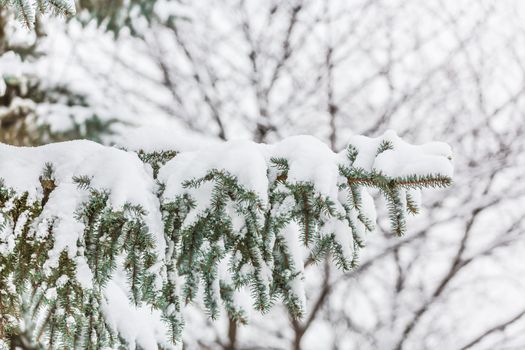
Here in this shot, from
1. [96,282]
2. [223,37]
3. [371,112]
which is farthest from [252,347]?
[96,282]

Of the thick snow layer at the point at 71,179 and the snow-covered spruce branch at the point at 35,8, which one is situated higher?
the snow-covered spruce branch at the point at 35,8

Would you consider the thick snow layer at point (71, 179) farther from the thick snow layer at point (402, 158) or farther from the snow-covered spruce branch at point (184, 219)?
the thick snow layer at point (402, 158)

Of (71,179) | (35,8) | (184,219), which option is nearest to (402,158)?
(184,219)

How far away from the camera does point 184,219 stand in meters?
1.67

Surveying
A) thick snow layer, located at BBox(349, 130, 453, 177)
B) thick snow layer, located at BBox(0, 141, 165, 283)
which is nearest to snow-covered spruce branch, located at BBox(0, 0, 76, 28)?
thick snow layer, located at BBox(0, 141, 165, 283)

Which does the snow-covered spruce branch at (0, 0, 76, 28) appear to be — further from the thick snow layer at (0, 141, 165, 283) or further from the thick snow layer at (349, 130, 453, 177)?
the thick snow layer at (349, 130, 453, 177)

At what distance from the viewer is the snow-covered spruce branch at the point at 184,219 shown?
157 cm

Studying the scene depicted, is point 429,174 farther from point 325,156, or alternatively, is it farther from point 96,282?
point 96,282

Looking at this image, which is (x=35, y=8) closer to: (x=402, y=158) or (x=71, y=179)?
(x=71, y=179)

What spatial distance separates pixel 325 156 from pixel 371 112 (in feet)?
24.4

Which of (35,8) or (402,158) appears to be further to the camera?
Answer: (35,8)

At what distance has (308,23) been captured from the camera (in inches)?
360

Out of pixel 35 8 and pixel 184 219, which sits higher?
pixel 35 8

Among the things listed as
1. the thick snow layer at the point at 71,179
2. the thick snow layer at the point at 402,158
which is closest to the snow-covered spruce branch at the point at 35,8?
the thick snow layer at the point at 71,179
